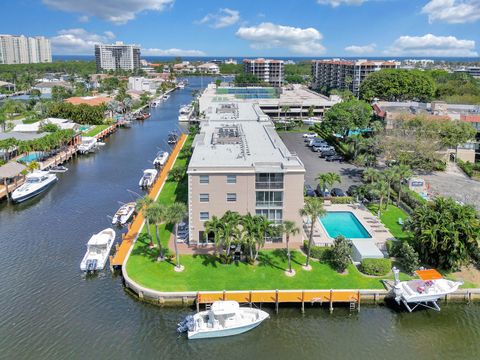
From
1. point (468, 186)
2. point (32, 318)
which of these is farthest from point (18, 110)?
point (468, 186)

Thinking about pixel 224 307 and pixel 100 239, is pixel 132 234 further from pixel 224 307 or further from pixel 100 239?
pixel 224 307

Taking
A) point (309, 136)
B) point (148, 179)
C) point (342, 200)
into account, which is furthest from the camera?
point (309, 136)

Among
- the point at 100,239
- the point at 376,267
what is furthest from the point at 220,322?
the point at 100,239

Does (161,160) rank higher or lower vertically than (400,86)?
lower

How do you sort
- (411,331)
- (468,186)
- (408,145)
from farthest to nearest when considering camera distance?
(408,145), (468,186), (411,331)

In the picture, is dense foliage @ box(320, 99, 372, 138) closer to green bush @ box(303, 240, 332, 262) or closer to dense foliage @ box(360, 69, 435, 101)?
dense foliage @ box(360, 69, 435, 101)

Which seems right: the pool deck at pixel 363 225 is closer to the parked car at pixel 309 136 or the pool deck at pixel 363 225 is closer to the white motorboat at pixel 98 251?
the white motorboat at pixel 98 251

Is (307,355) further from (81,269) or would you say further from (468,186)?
(468,186)

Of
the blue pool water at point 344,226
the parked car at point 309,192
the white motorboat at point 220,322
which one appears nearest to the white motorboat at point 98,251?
the white motorboat at point 220,322
